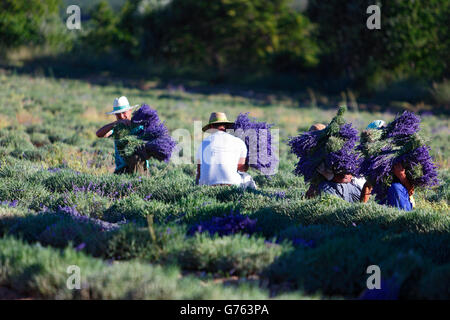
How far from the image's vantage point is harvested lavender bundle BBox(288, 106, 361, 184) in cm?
670

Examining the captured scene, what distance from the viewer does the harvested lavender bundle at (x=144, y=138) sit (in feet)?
26.3

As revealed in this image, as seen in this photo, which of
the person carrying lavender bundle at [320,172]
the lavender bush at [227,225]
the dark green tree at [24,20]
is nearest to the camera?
the lavender bush at [227,225]

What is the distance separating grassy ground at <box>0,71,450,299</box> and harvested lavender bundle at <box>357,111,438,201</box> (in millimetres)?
295

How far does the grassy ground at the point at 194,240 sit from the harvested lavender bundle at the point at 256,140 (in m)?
0.64

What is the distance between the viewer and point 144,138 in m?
8.17

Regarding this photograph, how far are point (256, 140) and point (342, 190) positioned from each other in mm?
1531

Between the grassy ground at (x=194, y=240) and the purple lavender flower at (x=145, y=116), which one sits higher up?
the purple lavender flower at (x=145, y=116)

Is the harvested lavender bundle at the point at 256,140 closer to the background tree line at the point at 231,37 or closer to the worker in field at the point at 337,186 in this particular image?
the worker in field at the point at 337,186

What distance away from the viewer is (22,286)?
4090mm

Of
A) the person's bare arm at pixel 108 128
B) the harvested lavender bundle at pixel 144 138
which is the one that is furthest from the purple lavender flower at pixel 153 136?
the person's bare arm at pixel 108 128

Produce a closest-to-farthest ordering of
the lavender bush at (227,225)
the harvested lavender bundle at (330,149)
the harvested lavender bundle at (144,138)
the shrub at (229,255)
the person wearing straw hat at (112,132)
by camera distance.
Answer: the shrub at (229,255) → the lavender bush at (227,225) → the harvested lavender bundle at (330,149) → the harvested lavender bundle at (144,138) → the person wearing straw hat at (112,132)

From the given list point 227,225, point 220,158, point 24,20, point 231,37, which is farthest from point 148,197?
point 24,20
